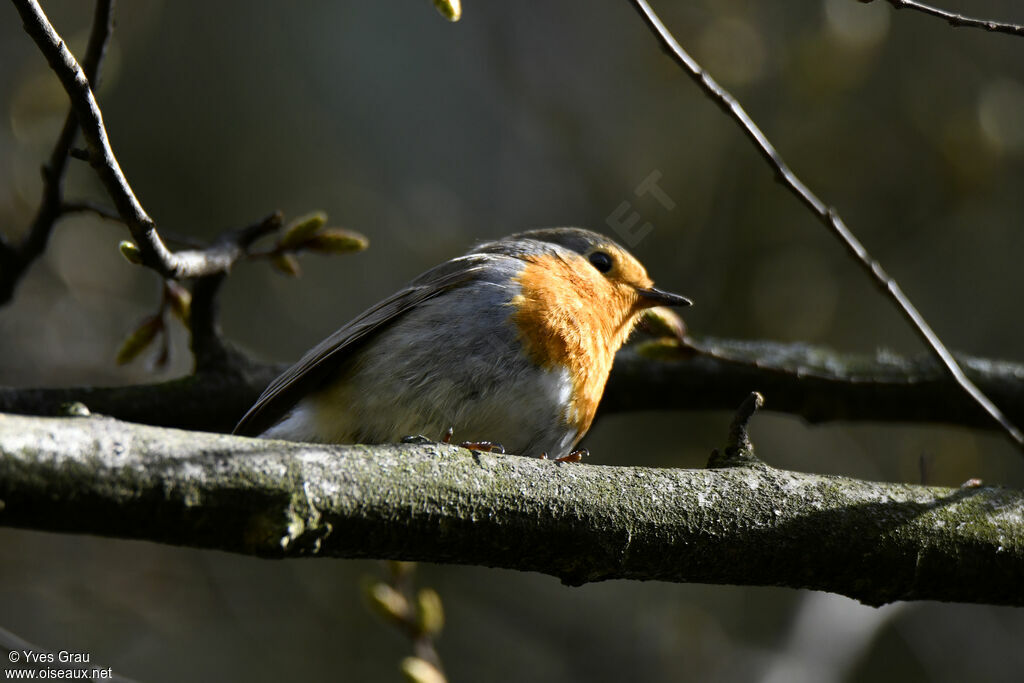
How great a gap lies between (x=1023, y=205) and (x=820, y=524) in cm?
497

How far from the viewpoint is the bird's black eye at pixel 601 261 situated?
147 inches

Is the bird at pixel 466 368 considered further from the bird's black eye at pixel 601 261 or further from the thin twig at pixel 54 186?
the thin twig at pixel 54 186

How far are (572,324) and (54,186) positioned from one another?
1597 mm

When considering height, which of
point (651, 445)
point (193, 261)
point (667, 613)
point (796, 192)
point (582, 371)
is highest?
point (796, 192)

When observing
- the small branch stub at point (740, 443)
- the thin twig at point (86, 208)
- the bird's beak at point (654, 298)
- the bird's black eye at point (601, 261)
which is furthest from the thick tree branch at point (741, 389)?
the small branch stub at point (740, 443)

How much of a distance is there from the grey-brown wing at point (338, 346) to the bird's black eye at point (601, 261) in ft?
1.47

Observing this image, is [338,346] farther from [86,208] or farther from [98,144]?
[98,144]

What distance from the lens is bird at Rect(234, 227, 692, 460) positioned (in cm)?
292

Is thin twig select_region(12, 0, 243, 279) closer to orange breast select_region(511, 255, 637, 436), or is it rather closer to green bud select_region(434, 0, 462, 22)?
green bud select_region(434, 0, 462, 22)

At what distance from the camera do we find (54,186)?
286 centimetres

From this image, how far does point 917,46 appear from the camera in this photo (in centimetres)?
619

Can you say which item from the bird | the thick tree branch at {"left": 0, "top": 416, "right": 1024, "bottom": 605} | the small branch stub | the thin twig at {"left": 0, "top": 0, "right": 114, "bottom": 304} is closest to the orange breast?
the bird

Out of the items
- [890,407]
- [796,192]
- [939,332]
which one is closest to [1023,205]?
[939,332]

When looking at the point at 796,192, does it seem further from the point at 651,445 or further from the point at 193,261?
the point at 651,445
